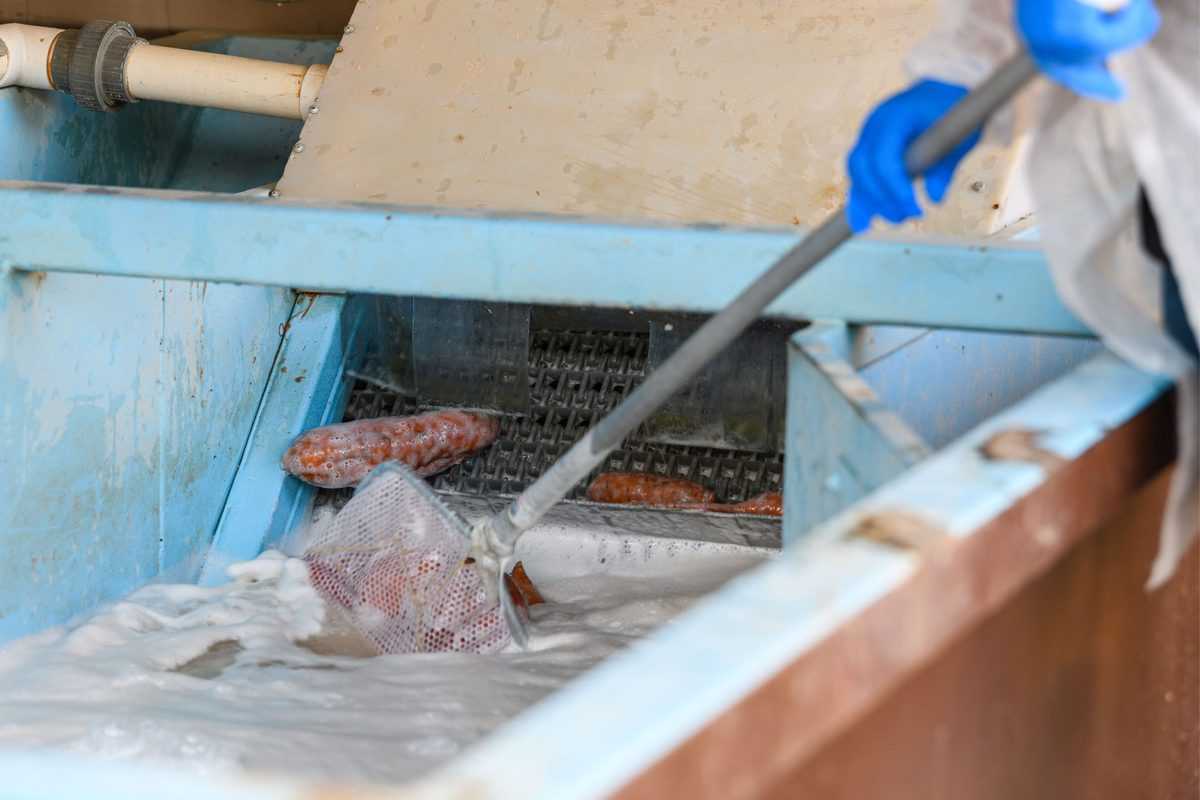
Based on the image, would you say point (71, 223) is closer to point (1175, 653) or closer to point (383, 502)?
point (383, 502)

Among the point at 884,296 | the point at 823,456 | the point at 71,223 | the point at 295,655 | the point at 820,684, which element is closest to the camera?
the point at 820,684

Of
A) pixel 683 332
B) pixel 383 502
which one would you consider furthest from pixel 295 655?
pixel 683 332

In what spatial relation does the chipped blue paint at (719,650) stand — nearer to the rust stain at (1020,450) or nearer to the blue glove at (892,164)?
the rust stain at (1020,450)

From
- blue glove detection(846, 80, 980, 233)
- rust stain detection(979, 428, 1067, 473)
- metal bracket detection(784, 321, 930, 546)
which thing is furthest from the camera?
metal bracket detection(784, 321, 930, 546)

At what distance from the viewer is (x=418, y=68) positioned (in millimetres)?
2422

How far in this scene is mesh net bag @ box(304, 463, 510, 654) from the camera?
5.83 feet

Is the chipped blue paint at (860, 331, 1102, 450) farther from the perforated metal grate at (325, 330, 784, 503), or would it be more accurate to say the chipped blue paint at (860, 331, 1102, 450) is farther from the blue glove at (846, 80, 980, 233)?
the blue glove at (846, 80, 980, 233)

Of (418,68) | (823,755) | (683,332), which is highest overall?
(418,68)

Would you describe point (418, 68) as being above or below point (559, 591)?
above

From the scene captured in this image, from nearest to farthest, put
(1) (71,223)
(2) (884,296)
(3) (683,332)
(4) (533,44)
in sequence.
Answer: (2) (884,296) → (1) (71,223) → (3) (683,332) → (4) (533,44)

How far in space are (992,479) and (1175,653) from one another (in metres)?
0.50

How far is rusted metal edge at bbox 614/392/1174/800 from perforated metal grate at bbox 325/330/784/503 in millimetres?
1162

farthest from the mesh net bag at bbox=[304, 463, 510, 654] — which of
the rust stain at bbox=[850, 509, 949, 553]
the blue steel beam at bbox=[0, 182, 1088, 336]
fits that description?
the rust stain at bbox=[850, 509, 949, 553]

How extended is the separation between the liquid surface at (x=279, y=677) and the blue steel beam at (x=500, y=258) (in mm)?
497
